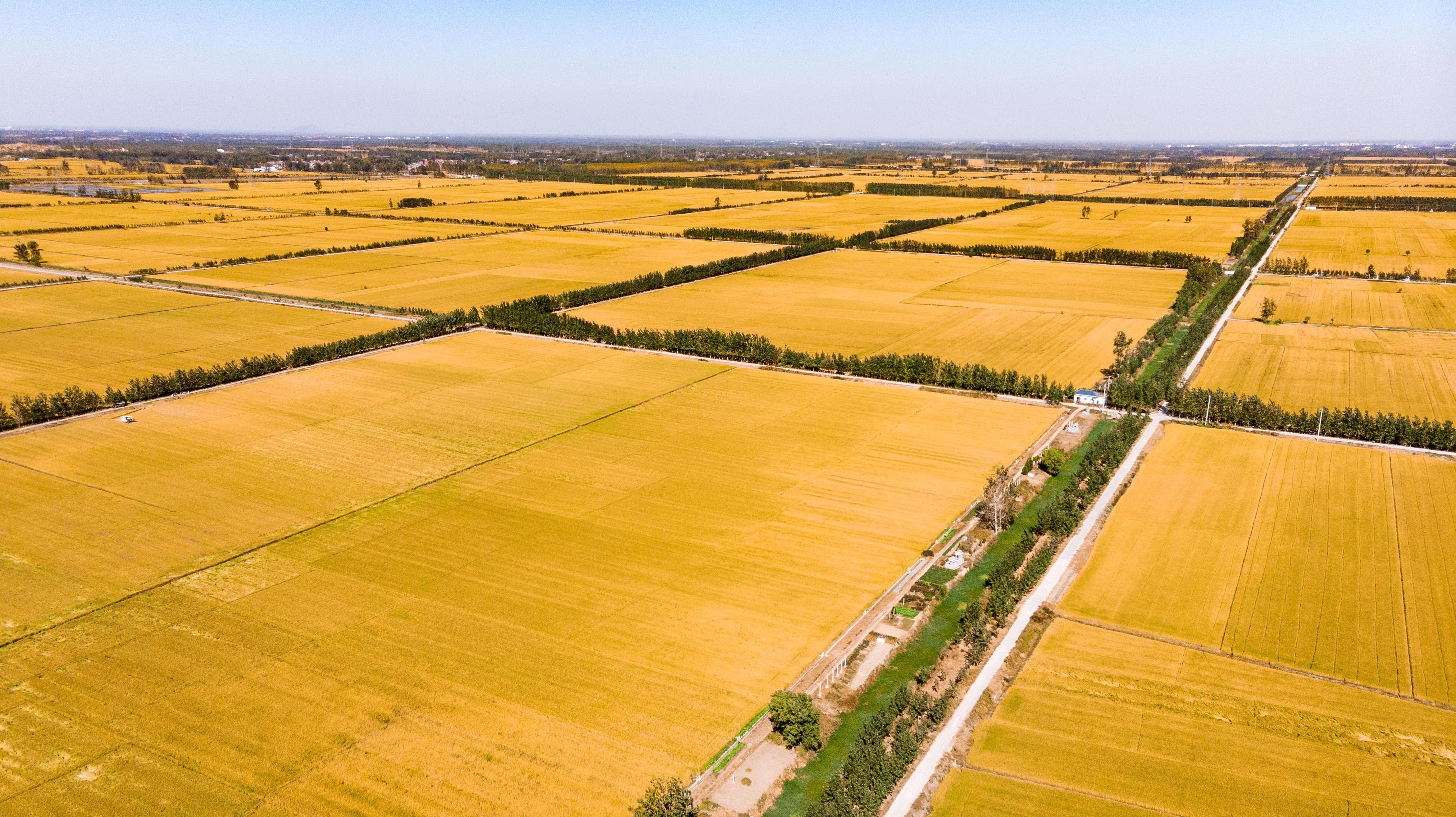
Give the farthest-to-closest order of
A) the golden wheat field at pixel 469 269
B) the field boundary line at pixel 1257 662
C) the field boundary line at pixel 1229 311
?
the golden wheat field at pixel 469 269, the field boundary line at pixel 1229 311, the field boundary line at pixel 1257 662

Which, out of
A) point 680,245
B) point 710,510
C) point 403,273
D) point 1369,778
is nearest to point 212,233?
point 403,273

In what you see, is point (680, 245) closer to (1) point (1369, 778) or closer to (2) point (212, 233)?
(2) point (212, 233)

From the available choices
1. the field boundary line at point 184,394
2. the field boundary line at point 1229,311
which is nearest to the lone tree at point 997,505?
the field boundary line at point 1229,311

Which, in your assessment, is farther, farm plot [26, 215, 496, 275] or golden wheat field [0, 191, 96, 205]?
golden wheat field [0, 191, 96, 205]

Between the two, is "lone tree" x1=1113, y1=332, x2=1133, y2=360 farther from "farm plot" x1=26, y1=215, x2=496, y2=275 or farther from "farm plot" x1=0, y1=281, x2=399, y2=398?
"farm plot" x1=26, y1=215, x2=496, y2=275

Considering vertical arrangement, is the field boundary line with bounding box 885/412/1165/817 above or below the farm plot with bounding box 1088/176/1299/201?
below

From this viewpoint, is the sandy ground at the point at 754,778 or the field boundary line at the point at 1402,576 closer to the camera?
the sandy ground at the point at 754,778

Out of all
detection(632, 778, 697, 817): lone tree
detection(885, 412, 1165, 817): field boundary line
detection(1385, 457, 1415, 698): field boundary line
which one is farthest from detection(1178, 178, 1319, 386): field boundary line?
detection(632, 778, 697, 817): lone tree

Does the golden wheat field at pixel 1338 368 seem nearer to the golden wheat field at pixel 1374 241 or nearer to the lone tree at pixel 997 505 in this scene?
the lone tree at pixel 997 505
